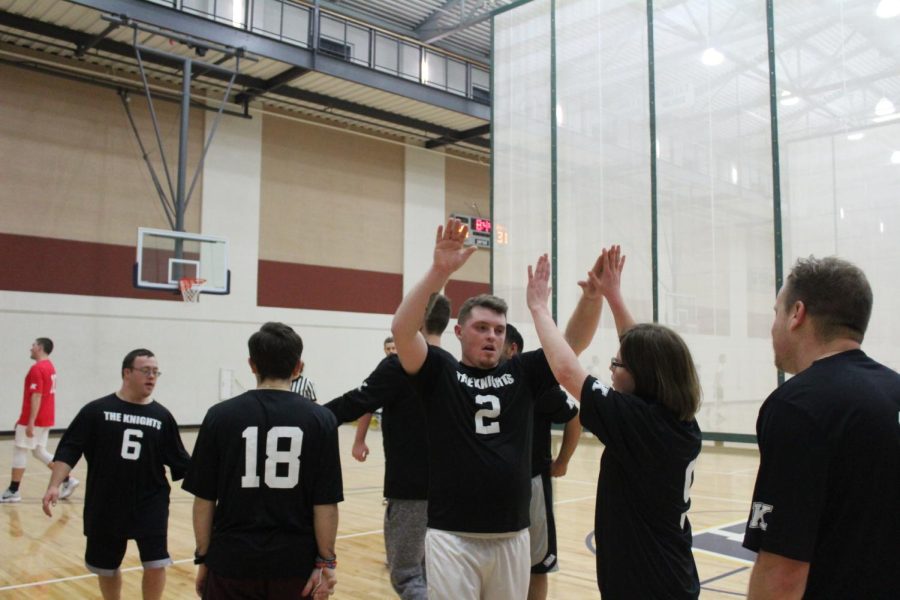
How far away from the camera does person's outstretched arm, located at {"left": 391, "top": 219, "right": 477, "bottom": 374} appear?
290 cm

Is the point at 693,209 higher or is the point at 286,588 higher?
the point at 693,209

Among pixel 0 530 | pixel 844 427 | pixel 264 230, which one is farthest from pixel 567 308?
pixel 844 427

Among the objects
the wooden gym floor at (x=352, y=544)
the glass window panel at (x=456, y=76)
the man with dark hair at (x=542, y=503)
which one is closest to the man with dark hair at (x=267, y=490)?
the man with dark hair at (x=542, y=503)

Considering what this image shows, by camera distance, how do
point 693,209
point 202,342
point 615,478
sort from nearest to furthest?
point 615,478, point 693,209, point 202,342

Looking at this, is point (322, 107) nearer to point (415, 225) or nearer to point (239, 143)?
point (239, 143)

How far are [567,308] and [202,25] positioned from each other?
29.2ft

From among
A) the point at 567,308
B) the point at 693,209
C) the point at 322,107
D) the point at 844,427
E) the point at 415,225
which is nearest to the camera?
the point at 844,427

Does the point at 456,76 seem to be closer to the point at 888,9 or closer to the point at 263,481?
the point at 888,9

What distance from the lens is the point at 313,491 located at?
9.81ft

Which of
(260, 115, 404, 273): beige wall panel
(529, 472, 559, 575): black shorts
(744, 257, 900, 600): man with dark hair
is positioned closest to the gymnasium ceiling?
(260, 115, 404, 273): beige wall panel

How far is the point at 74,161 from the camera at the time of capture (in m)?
16.1

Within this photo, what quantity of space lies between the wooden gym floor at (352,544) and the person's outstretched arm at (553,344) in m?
3.28

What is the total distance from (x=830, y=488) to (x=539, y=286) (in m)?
1.40

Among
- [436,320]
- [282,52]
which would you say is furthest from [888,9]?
[282,52]
